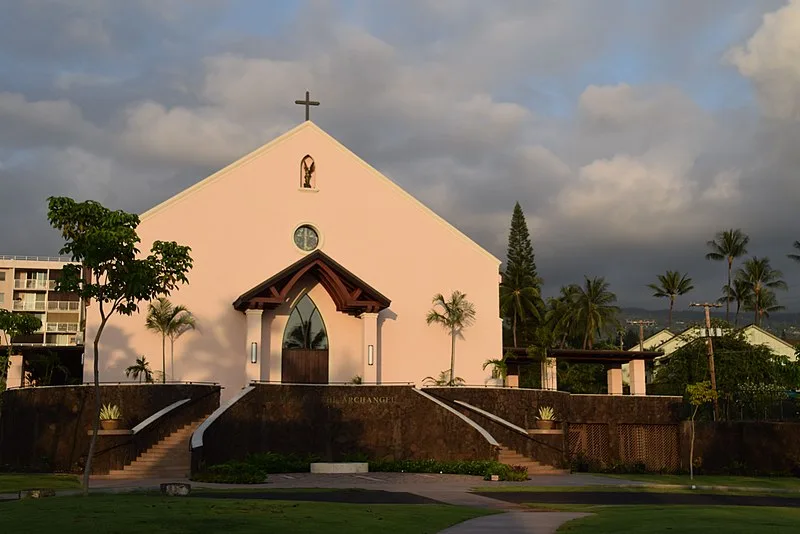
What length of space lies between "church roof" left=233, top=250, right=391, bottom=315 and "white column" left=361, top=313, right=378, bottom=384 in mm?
385

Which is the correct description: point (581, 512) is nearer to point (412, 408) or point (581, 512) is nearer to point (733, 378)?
point (412, 408)

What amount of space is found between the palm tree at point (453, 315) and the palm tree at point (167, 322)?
1118cm

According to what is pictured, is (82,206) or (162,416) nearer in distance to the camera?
(82,206)

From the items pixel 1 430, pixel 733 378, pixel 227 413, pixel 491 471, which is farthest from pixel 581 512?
pixel 733 378

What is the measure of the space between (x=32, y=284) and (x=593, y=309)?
199ft

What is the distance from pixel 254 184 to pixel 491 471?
18332 millimetres

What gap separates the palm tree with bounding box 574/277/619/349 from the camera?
8656 cm

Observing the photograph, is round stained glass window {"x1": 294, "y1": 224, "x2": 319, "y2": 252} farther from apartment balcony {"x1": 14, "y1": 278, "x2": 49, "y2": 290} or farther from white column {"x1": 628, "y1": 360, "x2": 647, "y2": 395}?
apartment balcony {"x1": 14, "y1": 278, "x2": 49, "y2": 290}

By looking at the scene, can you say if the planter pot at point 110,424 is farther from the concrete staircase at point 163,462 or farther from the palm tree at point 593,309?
the palm tree at point 593,309

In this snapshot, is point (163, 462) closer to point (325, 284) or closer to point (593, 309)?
point (325, 284)

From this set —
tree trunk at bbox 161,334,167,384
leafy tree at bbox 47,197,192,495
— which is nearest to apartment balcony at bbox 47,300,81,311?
tree trunk at bbox 161,334,167,384

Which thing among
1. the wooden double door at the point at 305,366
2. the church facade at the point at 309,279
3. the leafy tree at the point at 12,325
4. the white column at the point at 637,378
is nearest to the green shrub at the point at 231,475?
the church facade at the point at 309,279

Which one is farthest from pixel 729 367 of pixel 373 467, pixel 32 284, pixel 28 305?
pixel 32 284

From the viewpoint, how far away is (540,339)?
43.2 m
